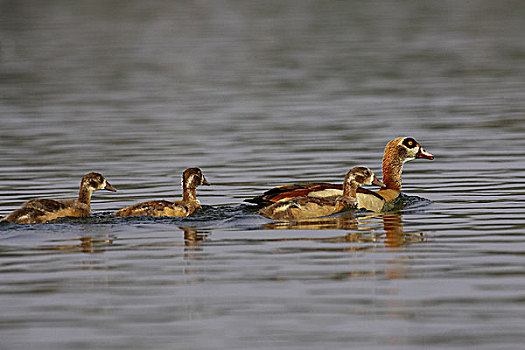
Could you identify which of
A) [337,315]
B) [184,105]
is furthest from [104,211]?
[184,105]

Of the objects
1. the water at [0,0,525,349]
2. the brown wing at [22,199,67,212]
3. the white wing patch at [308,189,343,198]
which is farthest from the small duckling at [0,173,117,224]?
the white wing patch at [308,189,343,198]

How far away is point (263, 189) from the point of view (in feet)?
65.0

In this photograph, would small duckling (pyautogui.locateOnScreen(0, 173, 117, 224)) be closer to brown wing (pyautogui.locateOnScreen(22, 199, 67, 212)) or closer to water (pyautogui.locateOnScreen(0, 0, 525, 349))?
brown wing (pyautogui.locateOnScreen(22, 199, 67, 212))

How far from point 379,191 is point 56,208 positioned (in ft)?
17.1

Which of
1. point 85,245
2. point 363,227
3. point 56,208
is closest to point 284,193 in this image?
point 363,227

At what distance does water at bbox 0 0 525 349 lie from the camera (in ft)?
35.7

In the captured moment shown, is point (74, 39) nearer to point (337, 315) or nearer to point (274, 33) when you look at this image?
point (274, 33)

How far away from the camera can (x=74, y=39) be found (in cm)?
6050

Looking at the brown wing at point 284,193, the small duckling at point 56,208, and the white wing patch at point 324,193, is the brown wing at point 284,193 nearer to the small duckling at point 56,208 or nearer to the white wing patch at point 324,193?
the white wing patch at point 324,193

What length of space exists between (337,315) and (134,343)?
1963 millimetres

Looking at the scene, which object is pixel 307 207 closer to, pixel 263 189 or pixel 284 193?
pixel 284 193

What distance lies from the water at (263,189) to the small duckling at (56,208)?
213 millimetres

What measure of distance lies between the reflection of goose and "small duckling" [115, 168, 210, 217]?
0.88 metres

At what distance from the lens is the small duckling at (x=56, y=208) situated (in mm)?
16062
